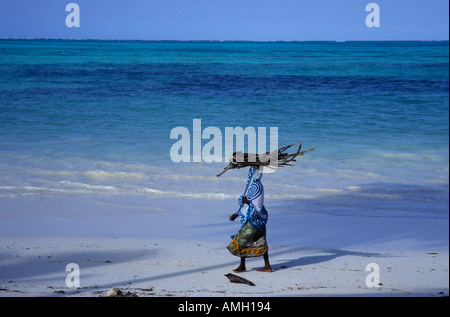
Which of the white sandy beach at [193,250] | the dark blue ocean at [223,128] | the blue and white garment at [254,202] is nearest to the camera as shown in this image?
the white sandy beach at [193,250]

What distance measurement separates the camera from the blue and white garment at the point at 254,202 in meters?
6.07

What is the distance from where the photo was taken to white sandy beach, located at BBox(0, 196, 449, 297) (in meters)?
5.82

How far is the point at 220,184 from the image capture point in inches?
437

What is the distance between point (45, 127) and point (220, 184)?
9517mm

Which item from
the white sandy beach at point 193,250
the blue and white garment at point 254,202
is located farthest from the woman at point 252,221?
the white sandy beach at point 193,250

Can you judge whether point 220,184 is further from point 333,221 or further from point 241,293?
point 241,293

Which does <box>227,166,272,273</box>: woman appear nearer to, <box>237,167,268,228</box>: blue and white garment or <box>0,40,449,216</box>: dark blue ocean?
<box>237,167,268,228</box>: blue and white garment

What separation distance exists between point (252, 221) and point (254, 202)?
0.74 ft

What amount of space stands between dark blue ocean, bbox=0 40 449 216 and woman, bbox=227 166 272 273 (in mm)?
3420

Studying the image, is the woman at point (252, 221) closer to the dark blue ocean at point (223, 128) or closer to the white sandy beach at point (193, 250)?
the white sandy beach at point (193, 250)

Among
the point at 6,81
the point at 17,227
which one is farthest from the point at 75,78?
the point at 17,227

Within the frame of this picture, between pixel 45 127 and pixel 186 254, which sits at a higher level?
pixel 45 127

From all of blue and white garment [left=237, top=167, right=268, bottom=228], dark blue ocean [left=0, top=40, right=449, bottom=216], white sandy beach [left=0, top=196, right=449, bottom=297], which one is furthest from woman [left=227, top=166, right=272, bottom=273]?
dark blue ocean [left=0, top=40, right=449, bottom=216]

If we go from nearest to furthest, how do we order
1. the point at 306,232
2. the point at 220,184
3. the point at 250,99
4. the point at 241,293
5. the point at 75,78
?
the point at 241,293
the point at 306,232
the point at 220,184
the point at 250,99
the point at 75,78
